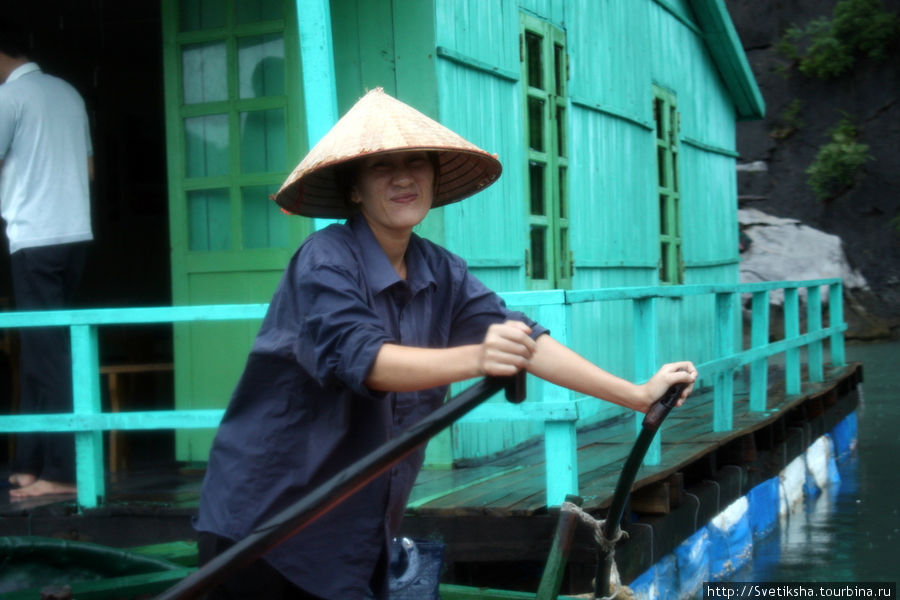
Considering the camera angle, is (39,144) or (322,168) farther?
(39,144)

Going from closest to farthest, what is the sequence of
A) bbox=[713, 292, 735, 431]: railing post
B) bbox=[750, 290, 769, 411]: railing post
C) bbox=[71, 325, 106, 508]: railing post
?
bbox=[71, 325, 106, 508]: railing post < bbox=[713, 292, 735, 431]: railing post < bbox=[750, 290, 769, 411]: railing post

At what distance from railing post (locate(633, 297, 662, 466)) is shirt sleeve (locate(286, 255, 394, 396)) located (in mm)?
2903

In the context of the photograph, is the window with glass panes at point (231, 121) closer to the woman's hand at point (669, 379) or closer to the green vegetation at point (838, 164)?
the woman's hand at point (669, 379)

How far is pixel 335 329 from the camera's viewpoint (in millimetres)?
2209

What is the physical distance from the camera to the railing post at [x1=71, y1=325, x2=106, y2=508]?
4.71 m

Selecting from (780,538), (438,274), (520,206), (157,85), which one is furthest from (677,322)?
(438,274)

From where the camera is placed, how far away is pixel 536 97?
7129mm

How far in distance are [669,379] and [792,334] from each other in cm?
611

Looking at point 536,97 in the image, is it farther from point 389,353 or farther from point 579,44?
point 389,353

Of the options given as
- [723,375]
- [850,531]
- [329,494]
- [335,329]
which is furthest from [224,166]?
[850,531]

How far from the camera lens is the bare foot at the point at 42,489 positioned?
506 centimetres

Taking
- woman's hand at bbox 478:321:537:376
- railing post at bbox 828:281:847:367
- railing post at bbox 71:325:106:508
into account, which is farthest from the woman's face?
railing post at bbox 828:281:847:367

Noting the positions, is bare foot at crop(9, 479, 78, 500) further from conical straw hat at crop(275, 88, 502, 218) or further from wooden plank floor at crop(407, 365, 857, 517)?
conical straw hat at crop(275, 88, 502, 218)

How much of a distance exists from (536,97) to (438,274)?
15.2 feet
